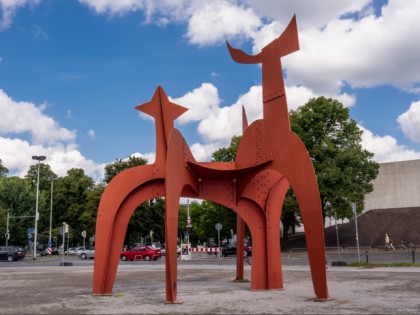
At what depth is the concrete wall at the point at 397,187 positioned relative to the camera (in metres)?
51.7

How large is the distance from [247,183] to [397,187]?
44.2m

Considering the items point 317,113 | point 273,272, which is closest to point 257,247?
point 273,272

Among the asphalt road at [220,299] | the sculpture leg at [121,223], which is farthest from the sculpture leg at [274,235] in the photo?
the sculpture leg at [121,223]

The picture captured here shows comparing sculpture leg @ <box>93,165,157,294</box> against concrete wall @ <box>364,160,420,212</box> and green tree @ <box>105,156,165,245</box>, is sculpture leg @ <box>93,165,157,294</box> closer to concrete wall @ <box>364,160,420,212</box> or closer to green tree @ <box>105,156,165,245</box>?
green tree @ <box>105,156,165,245</box>

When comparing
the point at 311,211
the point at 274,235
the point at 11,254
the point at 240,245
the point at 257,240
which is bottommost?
the point at 11,254

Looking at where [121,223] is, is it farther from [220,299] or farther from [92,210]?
[92,210]

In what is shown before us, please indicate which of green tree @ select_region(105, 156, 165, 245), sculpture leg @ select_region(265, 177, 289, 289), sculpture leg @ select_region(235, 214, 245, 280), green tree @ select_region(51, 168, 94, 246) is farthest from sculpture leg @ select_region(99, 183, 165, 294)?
green tree @ select_region(51, 168, 94, 246)

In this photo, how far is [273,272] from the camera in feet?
43.4

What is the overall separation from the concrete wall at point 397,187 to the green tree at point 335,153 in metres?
15.1

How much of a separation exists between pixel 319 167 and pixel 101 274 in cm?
2850

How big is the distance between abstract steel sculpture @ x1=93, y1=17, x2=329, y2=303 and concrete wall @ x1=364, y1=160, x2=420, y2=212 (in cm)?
4323

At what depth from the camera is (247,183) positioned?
538 inches

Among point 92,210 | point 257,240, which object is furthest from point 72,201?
point 257,240

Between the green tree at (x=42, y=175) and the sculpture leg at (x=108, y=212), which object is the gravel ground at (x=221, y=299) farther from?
the green tree at (x=42, y=175)
